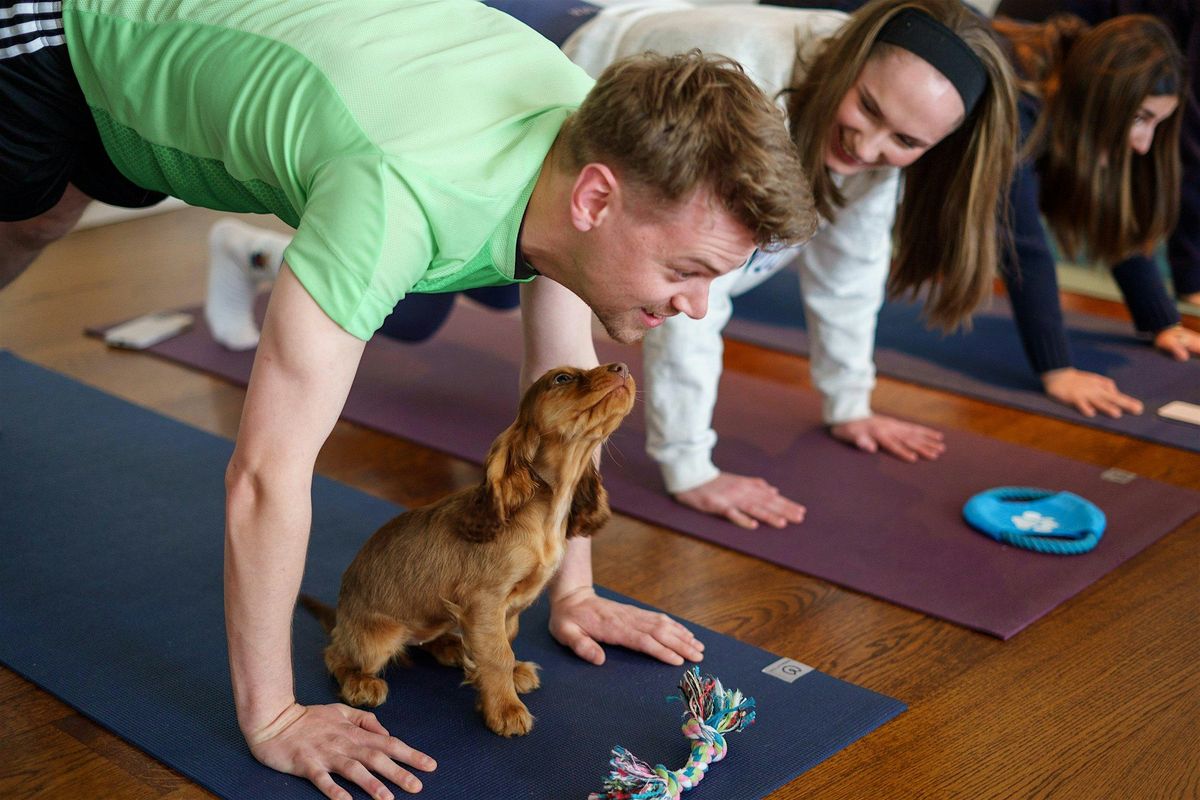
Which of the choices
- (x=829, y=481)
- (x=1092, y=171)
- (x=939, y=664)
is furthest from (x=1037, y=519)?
(x=1092, y=171)

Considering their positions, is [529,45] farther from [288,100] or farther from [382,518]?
[382,518]

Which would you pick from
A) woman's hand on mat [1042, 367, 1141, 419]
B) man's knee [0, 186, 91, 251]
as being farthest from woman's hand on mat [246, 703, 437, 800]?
woman's hand on mat [1042, 367, 1141, 419]

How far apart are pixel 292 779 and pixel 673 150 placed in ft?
2.93

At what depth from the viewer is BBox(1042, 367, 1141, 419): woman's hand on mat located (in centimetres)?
281

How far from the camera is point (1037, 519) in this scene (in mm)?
2236

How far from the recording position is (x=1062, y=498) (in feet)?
7.53

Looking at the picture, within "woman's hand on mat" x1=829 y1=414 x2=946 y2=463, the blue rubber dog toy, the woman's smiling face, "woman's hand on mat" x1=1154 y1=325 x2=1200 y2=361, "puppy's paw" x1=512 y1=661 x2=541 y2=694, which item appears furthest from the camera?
"woman's hand on mat" x1=1154 y1=325 x2=1200 y2=361

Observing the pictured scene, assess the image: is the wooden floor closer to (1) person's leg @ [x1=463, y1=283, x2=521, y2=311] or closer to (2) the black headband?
(1) person's leg @ [x1=463, y1=283, x2=521, y2=311]

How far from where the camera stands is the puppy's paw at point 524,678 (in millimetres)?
1705

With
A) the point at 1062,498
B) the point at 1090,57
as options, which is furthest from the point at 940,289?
the point at 1090,57

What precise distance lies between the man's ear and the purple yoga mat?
0.96m

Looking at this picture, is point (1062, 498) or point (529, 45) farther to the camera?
point (1062, 498)

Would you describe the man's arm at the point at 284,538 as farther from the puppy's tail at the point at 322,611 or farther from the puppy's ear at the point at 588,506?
the puppy's ear at the point at 588,506

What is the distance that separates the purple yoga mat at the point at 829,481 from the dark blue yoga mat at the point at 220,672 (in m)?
0.36
